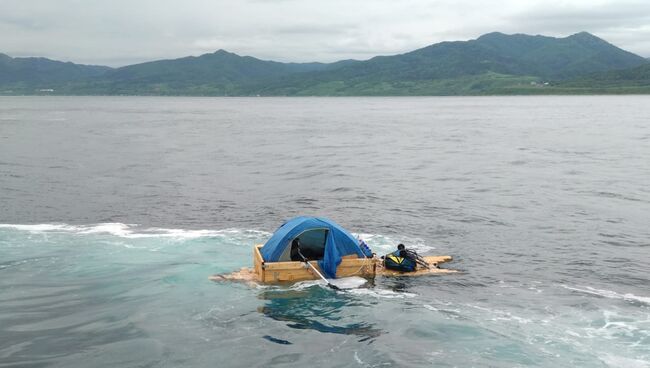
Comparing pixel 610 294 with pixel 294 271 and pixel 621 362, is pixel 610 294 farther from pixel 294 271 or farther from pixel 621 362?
pixel 294 271

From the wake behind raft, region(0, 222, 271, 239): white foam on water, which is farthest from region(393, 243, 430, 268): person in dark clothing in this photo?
region(0, 222, 271, 239): white foam on water

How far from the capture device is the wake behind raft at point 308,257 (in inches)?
1179

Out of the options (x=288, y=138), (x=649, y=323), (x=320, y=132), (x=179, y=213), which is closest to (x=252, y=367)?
(x=649, y=323)

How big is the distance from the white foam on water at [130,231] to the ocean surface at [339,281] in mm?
208

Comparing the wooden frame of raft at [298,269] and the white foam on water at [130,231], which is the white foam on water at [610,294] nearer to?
the wooden frame of raft at [298,269]

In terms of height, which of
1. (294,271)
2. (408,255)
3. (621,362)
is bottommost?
(621,362)

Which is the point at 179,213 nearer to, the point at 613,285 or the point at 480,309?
the point at 480,309

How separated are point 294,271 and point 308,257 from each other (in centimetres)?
135

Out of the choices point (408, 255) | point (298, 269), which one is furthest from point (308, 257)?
point (408, 255)

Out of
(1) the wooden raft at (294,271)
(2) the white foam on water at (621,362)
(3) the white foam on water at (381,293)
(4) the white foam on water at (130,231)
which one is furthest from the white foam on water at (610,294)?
(4) the white foam on water at (130,231)

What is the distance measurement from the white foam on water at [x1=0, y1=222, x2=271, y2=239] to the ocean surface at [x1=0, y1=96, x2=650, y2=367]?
8.2 inches

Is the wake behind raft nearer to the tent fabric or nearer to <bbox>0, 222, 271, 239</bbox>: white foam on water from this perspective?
the tent fabric

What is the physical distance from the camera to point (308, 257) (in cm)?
3105

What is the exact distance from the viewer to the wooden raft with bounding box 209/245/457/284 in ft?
97.5
